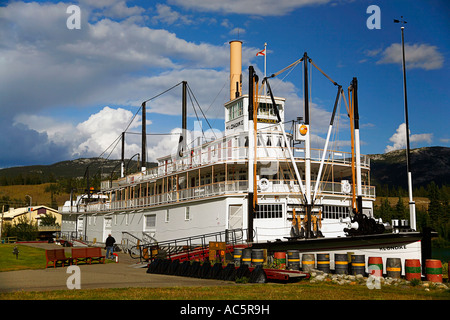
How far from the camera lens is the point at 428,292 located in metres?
13.3

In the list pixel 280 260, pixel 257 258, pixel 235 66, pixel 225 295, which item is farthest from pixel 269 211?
pixel 235 66

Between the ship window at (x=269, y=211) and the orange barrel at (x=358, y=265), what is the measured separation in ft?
32.0

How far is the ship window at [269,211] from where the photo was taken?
27297mm

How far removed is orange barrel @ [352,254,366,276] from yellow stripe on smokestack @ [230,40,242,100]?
24.1 meters

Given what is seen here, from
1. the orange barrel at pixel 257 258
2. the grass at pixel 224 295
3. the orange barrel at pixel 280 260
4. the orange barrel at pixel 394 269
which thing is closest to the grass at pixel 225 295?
the grass at pixel 224 295

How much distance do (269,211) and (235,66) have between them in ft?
56.8

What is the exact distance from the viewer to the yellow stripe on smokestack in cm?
3978

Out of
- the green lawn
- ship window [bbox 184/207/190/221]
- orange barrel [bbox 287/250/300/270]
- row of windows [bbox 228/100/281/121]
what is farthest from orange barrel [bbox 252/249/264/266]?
row of windows [bbox 228/100/281/121]

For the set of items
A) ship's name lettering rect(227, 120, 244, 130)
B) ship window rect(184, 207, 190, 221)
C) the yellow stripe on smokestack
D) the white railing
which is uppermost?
the yellow stripe on smokestack

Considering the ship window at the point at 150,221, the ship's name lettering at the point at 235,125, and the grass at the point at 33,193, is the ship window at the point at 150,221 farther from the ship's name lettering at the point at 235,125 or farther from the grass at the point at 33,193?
the grass at the point at 33,193

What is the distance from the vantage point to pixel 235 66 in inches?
1588

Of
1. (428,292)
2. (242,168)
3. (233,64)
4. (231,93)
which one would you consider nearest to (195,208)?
(242,168)

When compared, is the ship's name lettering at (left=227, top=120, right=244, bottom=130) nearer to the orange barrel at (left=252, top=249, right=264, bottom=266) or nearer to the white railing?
the white railing
